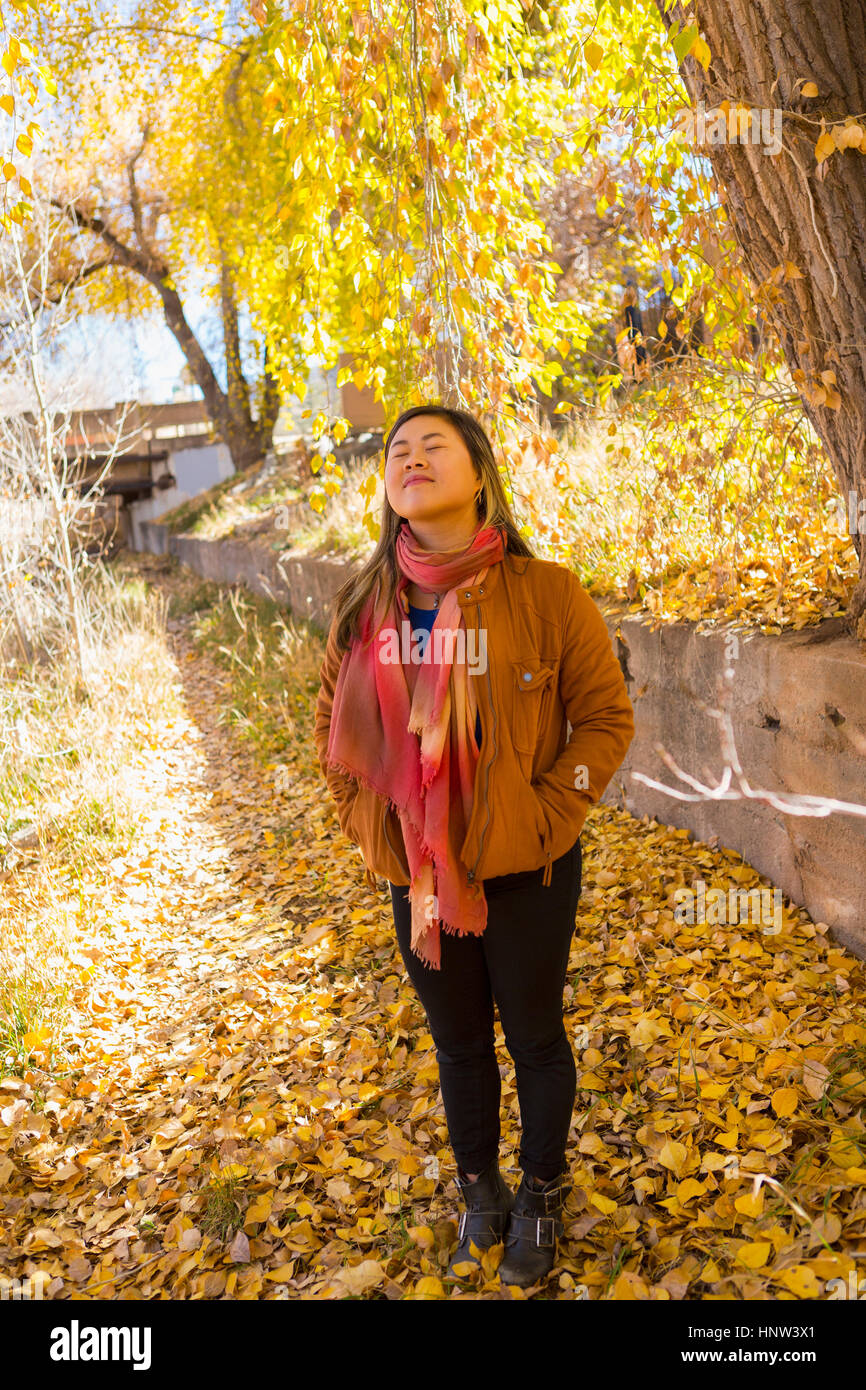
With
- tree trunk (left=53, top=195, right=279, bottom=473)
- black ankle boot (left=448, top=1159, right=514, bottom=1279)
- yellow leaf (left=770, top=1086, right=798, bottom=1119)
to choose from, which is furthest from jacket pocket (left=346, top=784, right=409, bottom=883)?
Answer: tree trunk (left=53, top=195, right=279, bottom=473)

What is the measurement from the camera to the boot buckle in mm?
2404

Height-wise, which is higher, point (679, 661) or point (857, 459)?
point (857, 459)

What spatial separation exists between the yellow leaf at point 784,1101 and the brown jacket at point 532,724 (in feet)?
3.56

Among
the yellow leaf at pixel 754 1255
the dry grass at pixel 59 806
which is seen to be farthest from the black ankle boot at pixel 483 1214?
the dry grass at pixel 59 806

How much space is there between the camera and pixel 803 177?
269 cm

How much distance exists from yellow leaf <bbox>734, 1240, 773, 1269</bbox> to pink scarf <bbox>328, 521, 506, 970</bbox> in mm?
944

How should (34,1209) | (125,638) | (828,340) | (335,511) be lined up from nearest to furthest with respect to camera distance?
(828,340) < (34,1209) < (125,638) < (335,511)

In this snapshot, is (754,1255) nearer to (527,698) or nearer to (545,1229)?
(545,1229)

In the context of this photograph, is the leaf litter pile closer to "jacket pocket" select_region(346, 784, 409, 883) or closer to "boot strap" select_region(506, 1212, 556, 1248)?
"boot strap" select_region(506, 1212, 556, 1248)

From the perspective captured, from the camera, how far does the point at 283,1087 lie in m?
3.43

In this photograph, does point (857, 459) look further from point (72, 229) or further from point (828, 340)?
point (72, 229)

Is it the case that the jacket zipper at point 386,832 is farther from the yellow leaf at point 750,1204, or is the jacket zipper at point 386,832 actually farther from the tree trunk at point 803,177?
the tree trunk at point 803,177
